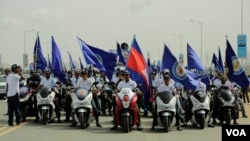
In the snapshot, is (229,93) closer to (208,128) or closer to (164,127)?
(208,128)

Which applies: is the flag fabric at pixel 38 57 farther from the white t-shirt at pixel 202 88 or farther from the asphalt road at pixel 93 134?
the white t-shirt at pixel 202 88

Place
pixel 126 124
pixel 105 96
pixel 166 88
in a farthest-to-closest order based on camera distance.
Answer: pixel 105 96, pixel 166 88, pixel 126 124

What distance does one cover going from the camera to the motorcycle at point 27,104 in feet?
46.2

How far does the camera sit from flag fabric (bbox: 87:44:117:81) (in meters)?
18.2

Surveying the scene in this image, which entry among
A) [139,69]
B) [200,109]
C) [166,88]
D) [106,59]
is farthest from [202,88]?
[106,59]

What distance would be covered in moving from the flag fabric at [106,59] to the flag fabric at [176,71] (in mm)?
4649

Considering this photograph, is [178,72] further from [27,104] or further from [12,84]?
[12,84]

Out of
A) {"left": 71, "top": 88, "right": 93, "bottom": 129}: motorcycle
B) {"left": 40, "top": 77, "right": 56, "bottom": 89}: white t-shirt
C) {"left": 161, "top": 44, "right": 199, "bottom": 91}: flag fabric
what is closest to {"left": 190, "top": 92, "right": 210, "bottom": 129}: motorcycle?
{"left": 161, "top": 44, "right": 199, "bottom": 91}: flag fabric

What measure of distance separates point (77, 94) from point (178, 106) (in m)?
2.93

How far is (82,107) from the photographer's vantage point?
12.4 m

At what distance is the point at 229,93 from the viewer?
42.7ft

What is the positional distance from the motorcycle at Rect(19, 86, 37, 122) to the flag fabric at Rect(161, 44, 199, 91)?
4373 millimetres

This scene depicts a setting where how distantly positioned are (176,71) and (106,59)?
17.4 feet

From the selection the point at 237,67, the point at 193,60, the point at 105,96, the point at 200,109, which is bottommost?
the point at 200,109
